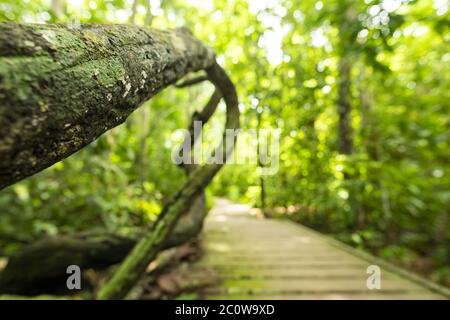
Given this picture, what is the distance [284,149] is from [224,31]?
3.58m

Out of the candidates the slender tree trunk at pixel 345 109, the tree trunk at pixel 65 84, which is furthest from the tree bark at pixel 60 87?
the slender tree trunk at pixel 345 109

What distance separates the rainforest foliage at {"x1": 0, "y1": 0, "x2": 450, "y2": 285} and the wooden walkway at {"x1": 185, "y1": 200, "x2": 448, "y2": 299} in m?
1.06

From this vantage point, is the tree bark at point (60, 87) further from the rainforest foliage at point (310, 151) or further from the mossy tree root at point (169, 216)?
the rainforest foliage at point (310, 151)

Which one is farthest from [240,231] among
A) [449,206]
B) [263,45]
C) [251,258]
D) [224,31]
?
[224,31]

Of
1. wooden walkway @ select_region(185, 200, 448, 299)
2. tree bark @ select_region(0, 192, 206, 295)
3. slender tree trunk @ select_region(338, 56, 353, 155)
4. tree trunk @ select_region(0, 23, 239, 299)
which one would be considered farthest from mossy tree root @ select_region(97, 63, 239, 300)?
slender tree trunk @ select_region(338, 56, 353, 155)

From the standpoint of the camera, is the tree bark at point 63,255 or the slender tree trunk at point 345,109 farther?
the slender tree trunk at point 345,109

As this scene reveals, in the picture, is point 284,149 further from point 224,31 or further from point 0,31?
point 0,31

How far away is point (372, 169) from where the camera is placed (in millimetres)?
4629

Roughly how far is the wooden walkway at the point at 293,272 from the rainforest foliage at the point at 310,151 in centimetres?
106

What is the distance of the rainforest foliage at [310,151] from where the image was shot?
163 inches

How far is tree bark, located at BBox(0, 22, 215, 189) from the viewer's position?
0.58 meters

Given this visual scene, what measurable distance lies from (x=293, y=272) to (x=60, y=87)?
2670 mm
